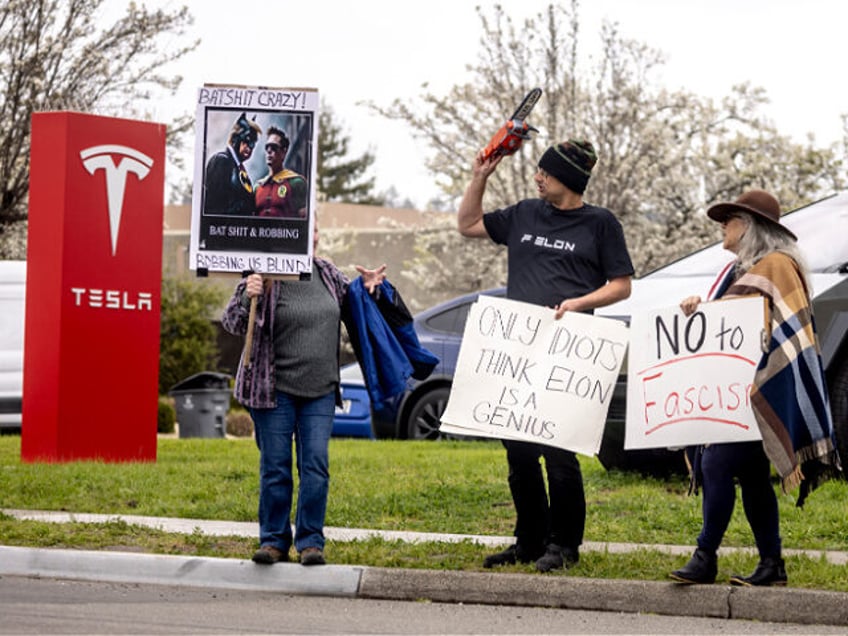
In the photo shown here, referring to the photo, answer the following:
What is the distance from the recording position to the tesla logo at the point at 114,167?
525 inches

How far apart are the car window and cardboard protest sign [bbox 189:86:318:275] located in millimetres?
8834

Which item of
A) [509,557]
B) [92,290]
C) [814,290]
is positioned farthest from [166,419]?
[509,557]

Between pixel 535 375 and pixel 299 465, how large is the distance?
122 cm

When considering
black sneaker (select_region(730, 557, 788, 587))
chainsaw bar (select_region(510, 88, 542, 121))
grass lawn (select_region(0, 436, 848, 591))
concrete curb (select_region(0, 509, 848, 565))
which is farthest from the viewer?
concrete curb (select_region(0, 509, 848, 565))

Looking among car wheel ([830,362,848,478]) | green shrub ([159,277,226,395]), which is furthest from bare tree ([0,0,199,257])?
car wheel ([830,362,848,478])

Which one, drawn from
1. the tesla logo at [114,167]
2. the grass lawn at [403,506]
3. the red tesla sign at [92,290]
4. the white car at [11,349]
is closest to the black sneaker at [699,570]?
the grass lawn at [403,506]

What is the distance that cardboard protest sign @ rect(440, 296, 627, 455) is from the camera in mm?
7508

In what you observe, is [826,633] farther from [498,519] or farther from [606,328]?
[498,519]

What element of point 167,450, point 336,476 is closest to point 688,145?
point 167,450

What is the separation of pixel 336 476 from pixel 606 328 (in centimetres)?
447

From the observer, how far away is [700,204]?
108 ft

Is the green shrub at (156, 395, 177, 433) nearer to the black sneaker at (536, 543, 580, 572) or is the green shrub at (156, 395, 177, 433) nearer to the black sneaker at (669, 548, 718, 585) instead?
the black sneaker at (536, 543, 580, 572)

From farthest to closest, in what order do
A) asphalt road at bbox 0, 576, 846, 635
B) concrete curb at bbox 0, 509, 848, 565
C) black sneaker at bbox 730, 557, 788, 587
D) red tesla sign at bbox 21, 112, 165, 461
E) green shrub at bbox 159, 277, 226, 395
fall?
1. green shrub at bbox 159, 277, 226, 395
2. red tesla sign at bbox 21, 112, 165, 461
3. concrete curb at bbox 0, 509, 848, 565
4. black sneaker at bbox 730, 557, 788, 587
5. asphalt road at bbox 0, 576, 846, 635

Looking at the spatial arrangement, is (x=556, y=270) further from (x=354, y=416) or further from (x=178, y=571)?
(x=354, y=416)
